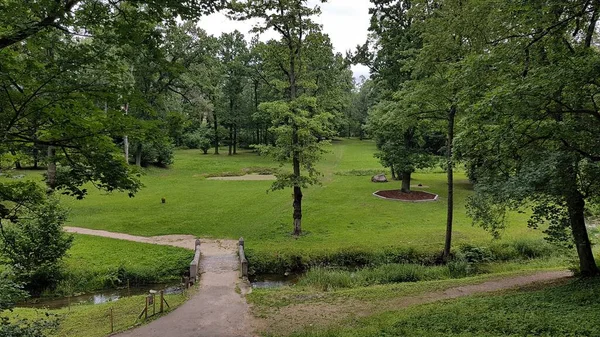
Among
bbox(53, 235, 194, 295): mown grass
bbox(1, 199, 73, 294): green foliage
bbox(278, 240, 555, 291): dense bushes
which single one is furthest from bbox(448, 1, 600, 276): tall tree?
bbox(1, 199, 73, 294): green foliage

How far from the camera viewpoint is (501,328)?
7.79 metres

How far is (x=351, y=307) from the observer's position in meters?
11.6

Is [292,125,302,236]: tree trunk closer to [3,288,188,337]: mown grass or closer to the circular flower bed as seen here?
[3,288,188,337]: mown grass

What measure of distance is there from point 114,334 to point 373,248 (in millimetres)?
11541

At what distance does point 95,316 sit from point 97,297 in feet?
11.9

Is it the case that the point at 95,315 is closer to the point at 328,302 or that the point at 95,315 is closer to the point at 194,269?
the point at 194,269

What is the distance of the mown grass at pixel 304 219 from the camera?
17953 millimetres

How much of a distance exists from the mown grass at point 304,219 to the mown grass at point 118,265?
2.68m

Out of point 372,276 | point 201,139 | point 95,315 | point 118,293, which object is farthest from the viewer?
point 201,139

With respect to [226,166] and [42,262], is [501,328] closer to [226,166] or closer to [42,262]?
[42,262]

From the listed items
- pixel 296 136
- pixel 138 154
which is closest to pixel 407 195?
pixel 296 136

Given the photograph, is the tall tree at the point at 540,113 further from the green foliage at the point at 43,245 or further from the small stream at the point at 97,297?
the green foliage at the point at 43,245

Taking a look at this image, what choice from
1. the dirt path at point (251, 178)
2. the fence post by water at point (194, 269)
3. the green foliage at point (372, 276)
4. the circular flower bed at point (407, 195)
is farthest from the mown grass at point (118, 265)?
the dirt path at point (251, 178)

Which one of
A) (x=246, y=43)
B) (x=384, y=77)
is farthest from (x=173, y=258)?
(x=246, y=43)
